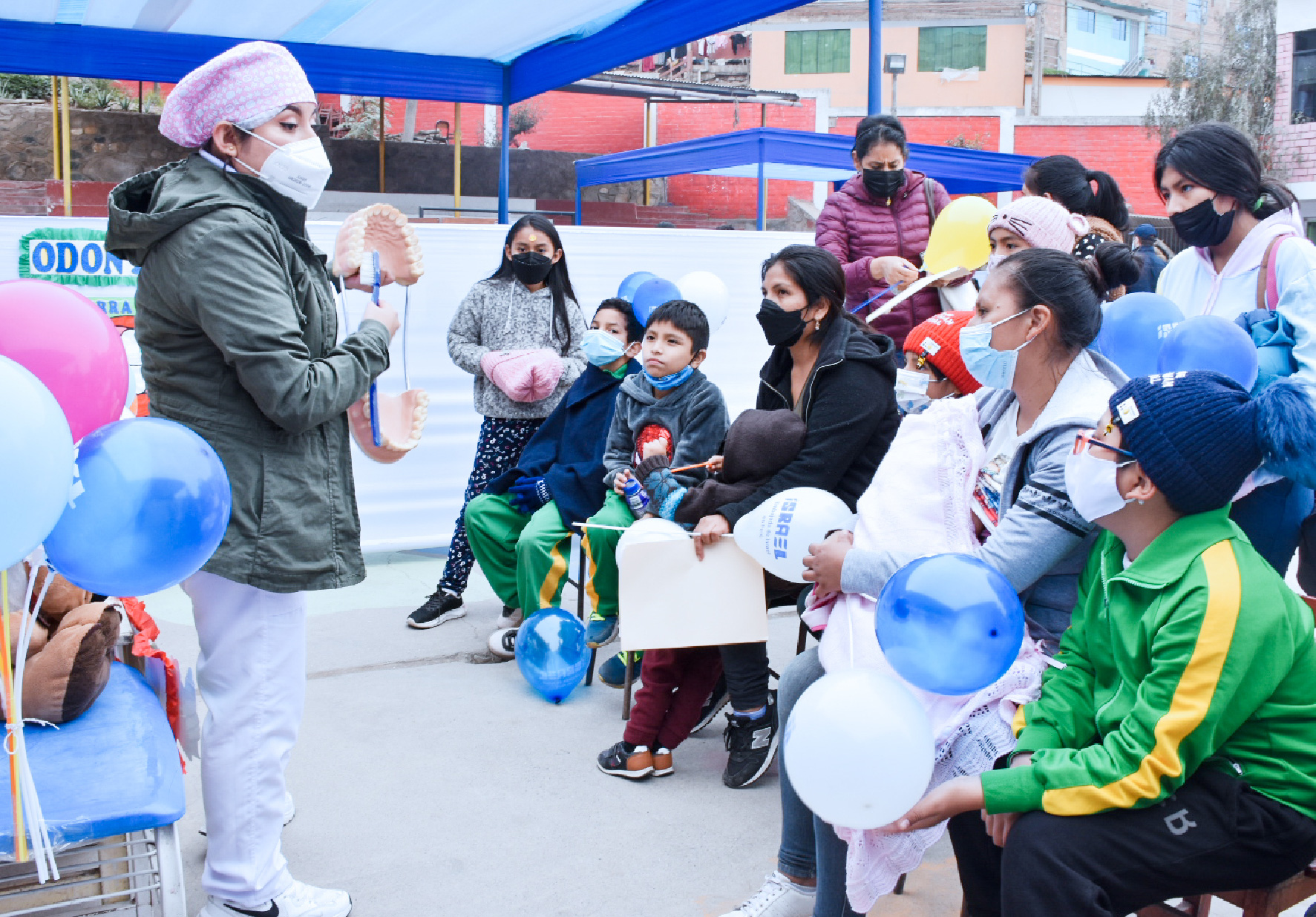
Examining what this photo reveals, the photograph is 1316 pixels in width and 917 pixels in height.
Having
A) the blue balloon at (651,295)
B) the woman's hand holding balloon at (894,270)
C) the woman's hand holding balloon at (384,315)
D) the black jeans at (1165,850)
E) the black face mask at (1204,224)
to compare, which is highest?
the black face mask at (1204,224)

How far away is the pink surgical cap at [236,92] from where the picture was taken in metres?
2.29

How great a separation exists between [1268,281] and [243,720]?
105 inches

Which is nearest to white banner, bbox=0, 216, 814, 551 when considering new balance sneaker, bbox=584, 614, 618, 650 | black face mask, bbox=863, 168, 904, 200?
new balance sneaker, bbox=584, 614, 618, 650

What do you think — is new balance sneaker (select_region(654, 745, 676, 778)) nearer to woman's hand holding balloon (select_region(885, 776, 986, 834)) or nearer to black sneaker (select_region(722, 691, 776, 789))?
black sneaker (select_region(722, 691, 776, 789))

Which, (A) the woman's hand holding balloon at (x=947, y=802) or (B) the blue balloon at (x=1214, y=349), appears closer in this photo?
(A) the woman's hand holding balloon at (x=947, y=802)

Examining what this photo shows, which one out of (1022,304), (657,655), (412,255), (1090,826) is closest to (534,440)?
(657,655)

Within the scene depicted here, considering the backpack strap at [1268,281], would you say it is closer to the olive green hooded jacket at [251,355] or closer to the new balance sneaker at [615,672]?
the olive green hooded jacket at [251,355]

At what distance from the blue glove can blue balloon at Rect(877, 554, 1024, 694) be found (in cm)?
264

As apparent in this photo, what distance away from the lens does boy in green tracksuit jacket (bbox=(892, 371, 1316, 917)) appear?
1.66 meters

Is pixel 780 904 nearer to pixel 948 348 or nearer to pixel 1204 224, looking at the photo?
pixel 948 348

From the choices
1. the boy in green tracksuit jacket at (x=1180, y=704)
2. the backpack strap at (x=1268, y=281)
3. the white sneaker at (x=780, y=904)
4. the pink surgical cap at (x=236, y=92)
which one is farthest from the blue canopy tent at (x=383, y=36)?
the white sneaker at (x=780, y=904)

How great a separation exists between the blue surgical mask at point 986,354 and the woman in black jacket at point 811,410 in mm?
830

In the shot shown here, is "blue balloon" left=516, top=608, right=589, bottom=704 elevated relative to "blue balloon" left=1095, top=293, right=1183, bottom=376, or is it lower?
lower

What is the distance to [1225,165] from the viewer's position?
286 centimetres
